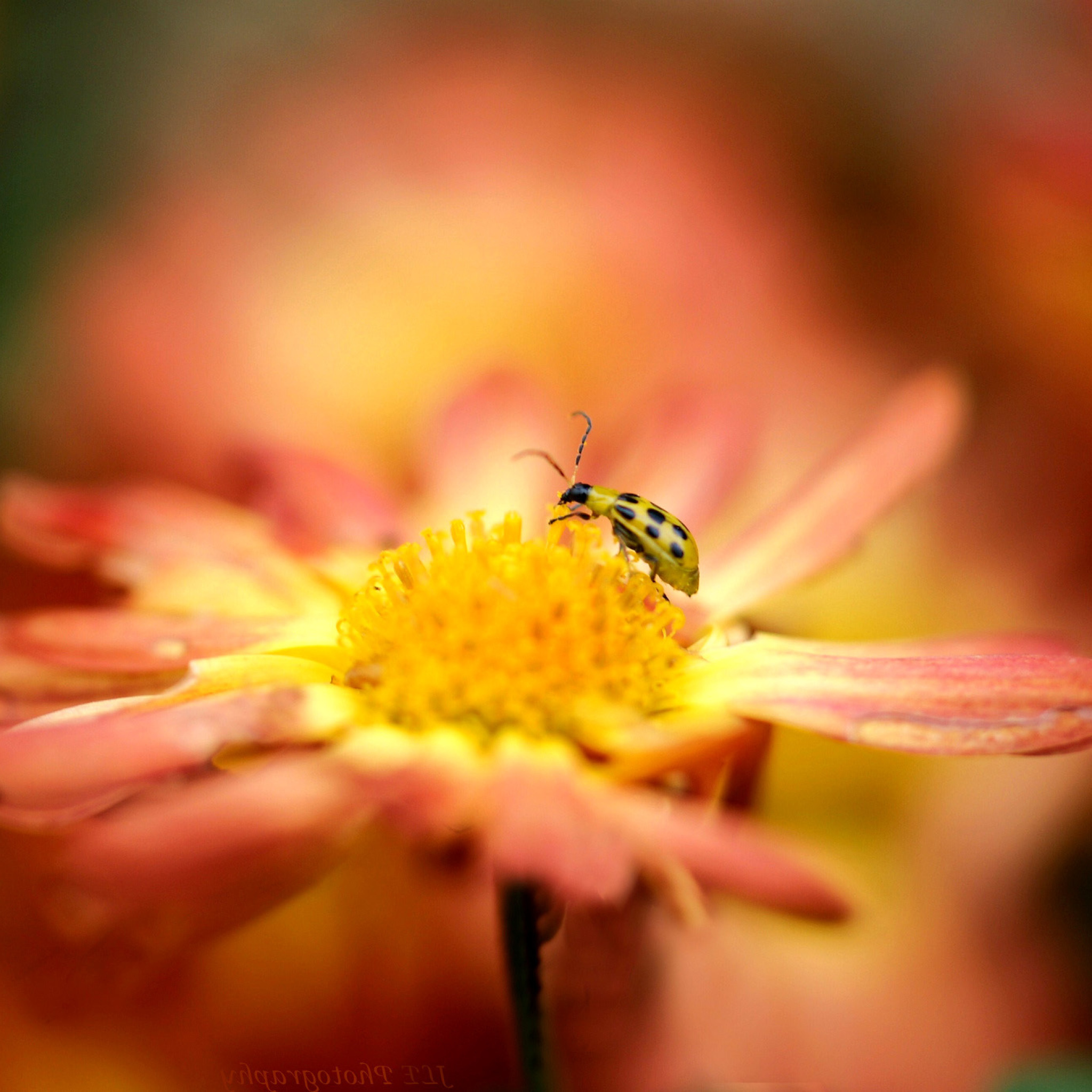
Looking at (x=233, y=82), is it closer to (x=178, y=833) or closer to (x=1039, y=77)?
(x=1039, y=77)

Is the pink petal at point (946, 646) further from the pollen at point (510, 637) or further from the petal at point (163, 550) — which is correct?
the petal at point (163, 550)

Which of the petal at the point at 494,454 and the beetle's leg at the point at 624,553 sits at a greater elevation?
the petal at the point at 494,454

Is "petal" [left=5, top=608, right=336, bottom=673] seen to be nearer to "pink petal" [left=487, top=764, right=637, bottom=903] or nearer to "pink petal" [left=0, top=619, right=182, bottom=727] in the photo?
"pink petal" [left=0, top=619, right=182, bottom=727]

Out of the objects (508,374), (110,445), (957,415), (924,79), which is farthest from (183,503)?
(924,79)

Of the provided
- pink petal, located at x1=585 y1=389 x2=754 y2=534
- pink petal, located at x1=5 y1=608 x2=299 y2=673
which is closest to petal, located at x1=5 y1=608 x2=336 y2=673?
pink petal, located at x1=5 y1=608 x2=299 y2=673

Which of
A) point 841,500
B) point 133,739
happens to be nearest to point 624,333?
point 841,500

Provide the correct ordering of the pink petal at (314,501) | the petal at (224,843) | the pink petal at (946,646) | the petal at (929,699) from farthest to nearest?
the pink petal at (314,501) → the pink petal at (946,646) → the petal at (929,699) → the petal at (224,843)

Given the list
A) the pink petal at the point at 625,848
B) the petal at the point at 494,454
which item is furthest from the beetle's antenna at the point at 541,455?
the pink petal at the point at 625,848
